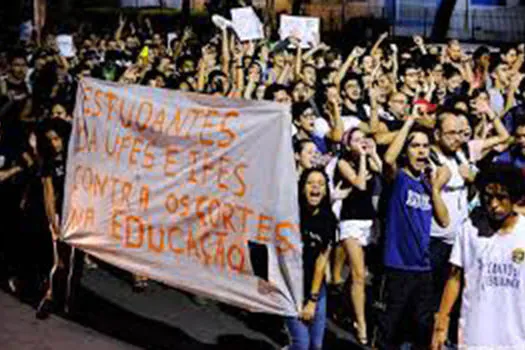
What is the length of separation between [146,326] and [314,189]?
2.20 metres

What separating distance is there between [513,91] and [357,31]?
57.5ft

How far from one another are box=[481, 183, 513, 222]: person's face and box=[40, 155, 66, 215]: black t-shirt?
376 centimetres

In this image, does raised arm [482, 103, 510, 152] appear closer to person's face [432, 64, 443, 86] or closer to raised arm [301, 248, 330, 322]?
raised arm [301, 248, 330, 322]

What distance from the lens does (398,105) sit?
8.45 meters

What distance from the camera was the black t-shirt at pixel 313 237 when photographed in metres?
5.88

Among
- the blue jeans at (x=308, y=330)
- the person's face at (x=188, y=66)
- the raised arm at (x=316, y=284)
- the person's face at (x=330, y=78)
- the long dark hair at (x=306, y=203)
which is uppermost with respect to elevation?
the person's face at (x=330, y=78)

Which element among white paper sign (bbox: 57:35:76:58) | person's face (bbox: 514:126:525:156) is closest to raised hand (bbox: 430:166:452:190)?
person's face (bbox: 514:126:525:156)

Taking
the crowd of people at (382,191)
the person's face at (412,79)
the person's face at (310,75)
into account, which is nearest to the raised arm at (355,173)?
the crowd of people at (382,191)

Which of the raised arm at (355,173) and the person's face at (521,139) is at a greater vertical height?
the person's face at (521,139)

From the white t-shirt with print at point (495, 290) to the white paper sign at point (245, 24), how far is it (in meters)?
7.12

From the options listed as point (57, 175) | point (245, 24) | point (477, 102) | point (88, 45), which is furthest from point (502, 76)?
point (88, 45)

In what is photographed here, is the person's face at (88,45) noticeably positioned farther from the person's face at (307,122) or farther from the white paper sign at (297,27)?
the person's face at (307,122)

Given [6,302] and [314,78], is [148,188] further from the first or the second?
[314,78]

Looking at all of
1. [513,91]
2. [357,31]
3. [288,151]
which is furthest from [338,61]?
[357,31]
